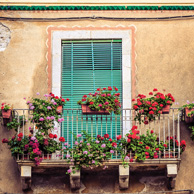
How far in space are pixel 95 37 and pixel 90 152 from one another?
8.20 feet

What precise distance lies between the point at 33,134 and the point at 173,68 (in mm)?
2895

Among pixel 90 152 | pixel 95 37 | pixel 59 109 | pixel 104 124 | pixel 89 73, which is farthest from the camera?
pixel 95 37

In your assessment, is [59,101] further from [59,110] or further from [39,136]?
[39,136]

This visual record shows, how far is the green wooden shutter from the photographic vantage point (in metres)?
15.8

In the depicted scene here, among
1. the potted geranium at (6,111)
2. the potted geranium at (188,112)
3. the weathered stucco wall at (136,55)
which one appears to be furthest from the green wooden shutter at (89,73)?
the potted geranium at (188,112)

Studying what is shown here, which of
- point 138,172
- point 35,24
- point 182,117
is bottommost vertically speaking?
point 138,172

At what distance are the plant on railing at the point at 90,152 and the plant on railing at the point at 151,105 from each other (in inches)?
28.6

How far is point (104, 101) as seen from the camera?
50.0ft

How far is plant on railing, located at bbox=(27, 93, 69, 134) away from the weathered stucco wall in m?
0.66

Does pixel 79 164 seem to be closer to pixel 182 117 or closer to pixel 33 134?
pixel 33 134

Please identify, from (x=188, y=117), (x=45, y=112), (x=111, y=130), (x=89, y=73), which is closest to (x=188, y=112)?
(x=188, y=117)

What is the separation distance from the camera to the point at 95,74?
52.9 ft

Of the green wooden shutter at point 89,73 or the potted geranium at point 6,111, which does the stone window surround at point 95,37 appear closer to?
the green wooden shutter at point 89,73

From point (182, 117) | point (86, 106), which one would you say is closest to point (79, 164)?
point (86, 106)
